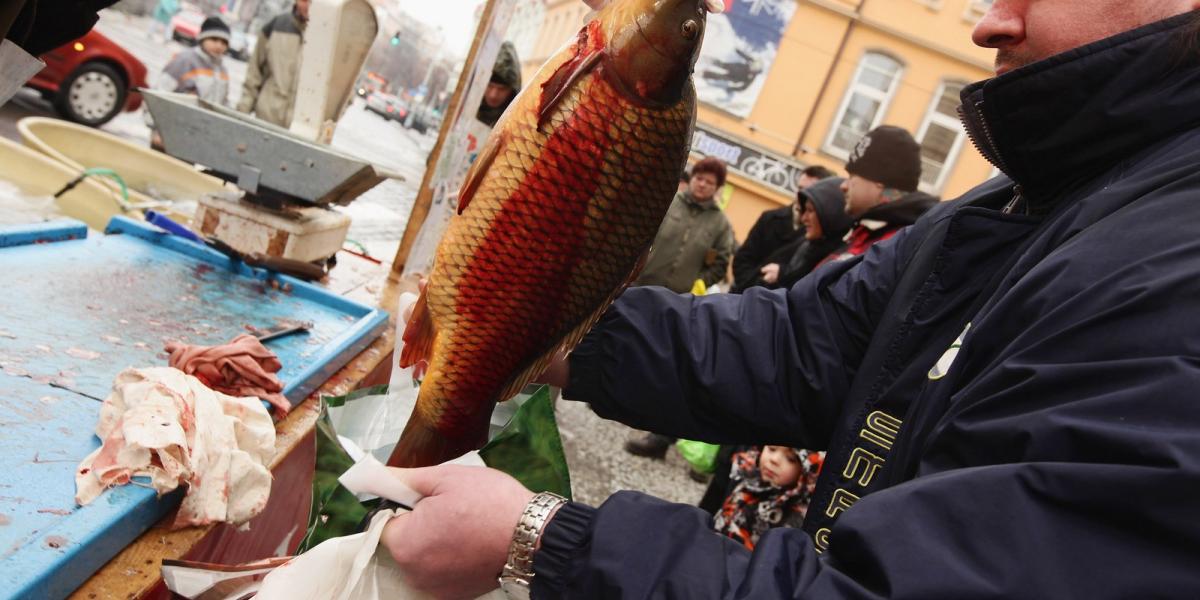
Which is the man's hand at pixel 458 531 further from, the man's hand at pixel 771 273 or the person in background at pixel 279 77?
the person in background at pixel 279 77

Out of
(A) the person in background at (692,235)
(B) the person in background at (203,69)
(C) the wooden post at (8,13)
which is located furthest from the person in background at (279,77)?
(C) the wooden post at (8,13)

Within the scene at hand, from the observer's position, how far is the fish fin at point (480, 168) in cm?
111

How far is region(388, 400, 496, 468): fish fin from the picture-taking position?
3.95ft

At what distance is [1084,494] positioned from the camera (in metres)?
0.74

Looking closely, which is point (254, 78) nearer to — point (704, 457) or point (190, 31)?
point (704, 457)

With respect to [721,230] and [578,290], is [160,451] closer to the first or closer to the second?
[578,290]

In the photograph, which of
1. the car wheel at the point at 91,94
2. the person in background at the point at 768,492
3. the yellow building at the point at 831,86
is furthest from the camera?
the yellow building at the point at 831,86

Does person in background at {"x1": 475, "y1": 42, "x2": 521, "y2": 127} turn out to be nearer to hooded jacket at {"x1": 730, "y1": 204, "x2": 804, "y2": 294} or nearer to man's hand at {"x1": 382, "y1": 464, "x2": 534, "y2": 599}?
hooded jacket at {"x1": 730, "y1": 204, "x2": 804, "y2": 294}

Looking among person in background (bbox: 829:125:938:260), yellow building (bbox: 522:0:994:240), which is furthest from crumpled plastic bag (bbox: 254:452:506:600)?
yellow building (bbox: 522:0:994:240)

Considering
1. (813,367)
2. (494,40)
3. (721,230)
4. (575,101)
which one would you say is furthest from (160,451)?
(721,230)

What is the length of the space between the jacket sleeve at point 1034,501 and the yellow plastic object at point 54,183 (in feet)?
13.6

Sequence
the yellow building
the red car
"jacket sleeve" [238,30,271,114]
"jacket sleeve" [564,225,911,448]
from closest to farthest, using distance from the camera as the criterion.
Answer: "jacket sleeve" [564,225,911,448] < "jacket sleeve" [238,30,271,114] < the red car < the yellow building

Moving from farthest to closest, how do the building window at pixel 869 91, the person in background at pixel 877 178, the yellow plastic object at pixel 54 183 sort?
1. the building window at pixel 869 91
2. the person in background at pixel 877 178
3. the yellow plastic object at pixel 54 183

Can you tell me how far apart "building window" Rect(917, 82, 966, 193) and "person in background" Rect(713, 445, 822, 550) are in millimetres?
16804
